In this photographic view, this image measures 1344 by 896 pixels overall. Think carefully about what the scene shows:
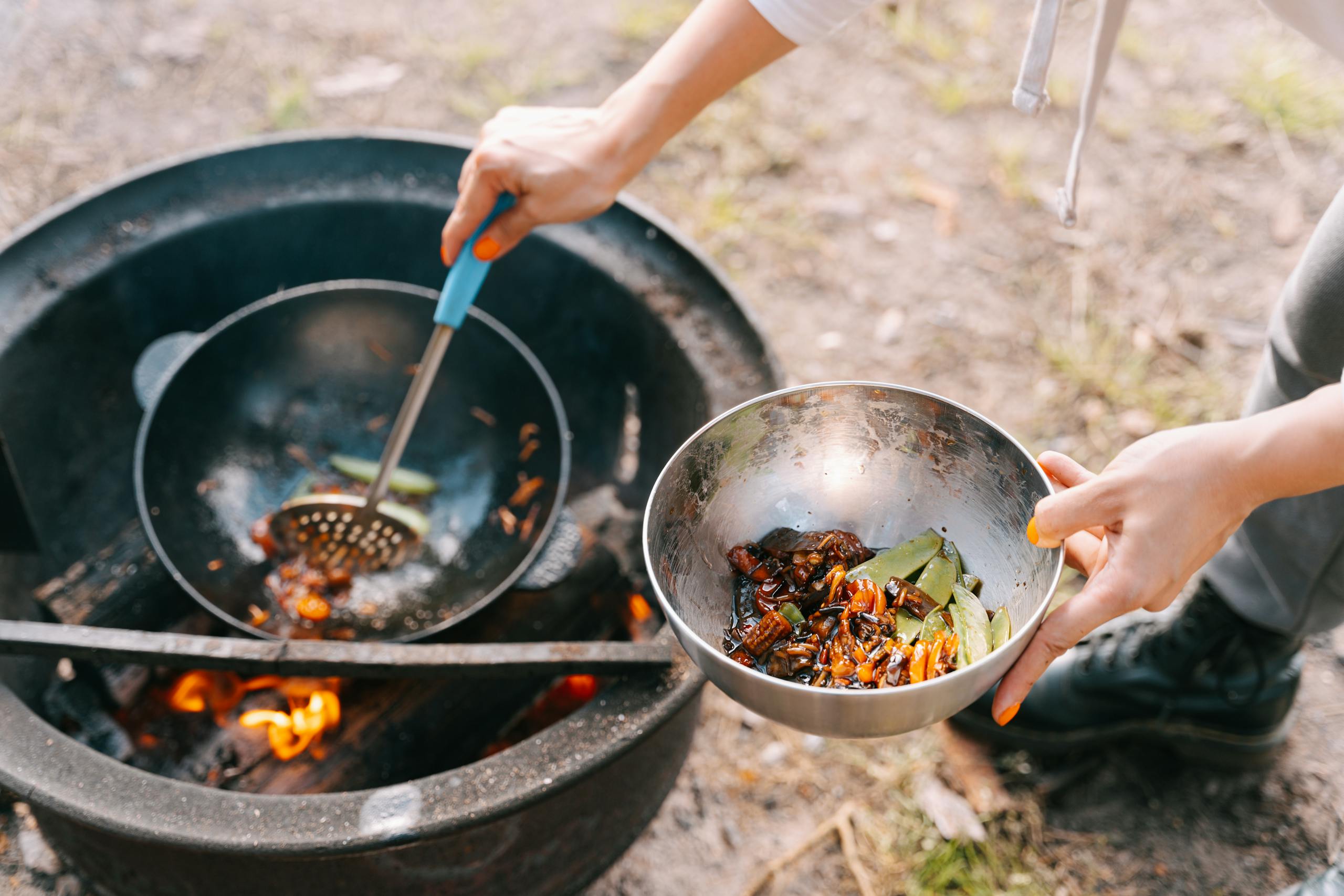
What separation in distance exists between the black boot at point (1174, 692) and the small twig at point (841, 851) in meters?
0.44

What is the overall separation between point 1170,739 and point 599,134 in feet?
7.19

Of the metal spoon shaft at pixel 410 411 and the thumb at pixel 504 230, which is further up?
the thumb at pixel 504 230

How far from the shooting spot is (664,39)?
4562mm

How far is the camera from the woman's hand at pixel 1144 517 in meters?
1.28

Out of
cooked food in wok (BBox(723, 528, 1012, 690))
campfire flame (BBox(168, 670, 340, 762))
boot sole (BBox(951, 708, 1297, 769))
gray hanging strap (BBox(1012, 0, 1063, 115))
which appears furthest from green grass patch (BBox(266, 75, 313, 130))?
boot sole (BBox(951, 708, 1297, 769))

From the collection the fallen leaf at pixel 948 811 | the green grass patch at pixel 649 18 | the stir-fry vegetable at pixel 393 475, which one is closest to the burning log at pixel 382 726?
the stir-fry vegetable at pixel 393 475

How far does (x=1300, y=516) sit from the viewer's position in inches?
83.3

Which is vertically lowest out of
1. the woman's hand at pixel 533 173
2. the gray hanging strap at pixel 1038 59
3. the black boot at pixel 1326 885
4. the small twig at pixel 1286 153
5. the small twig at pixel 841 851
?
the small twig at pixel 841 851

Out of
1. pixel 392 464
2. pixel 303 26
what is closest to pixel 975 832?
pixel 392 464

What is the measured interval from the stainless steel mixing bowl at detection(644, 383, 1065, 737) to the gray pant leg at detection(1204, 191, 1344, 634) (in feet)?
3.09

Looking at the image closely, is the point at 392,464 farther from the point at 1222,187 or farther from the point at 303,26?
the point at 1222,187

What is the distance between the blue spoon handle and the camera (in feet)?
6.30

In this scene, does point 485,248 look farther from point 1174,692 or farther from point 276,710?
point 1174,692

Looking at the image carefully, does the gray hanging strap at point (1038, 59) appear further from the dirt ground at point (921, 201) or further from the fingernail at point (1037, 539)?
the dirt ground at point (921, 201)
